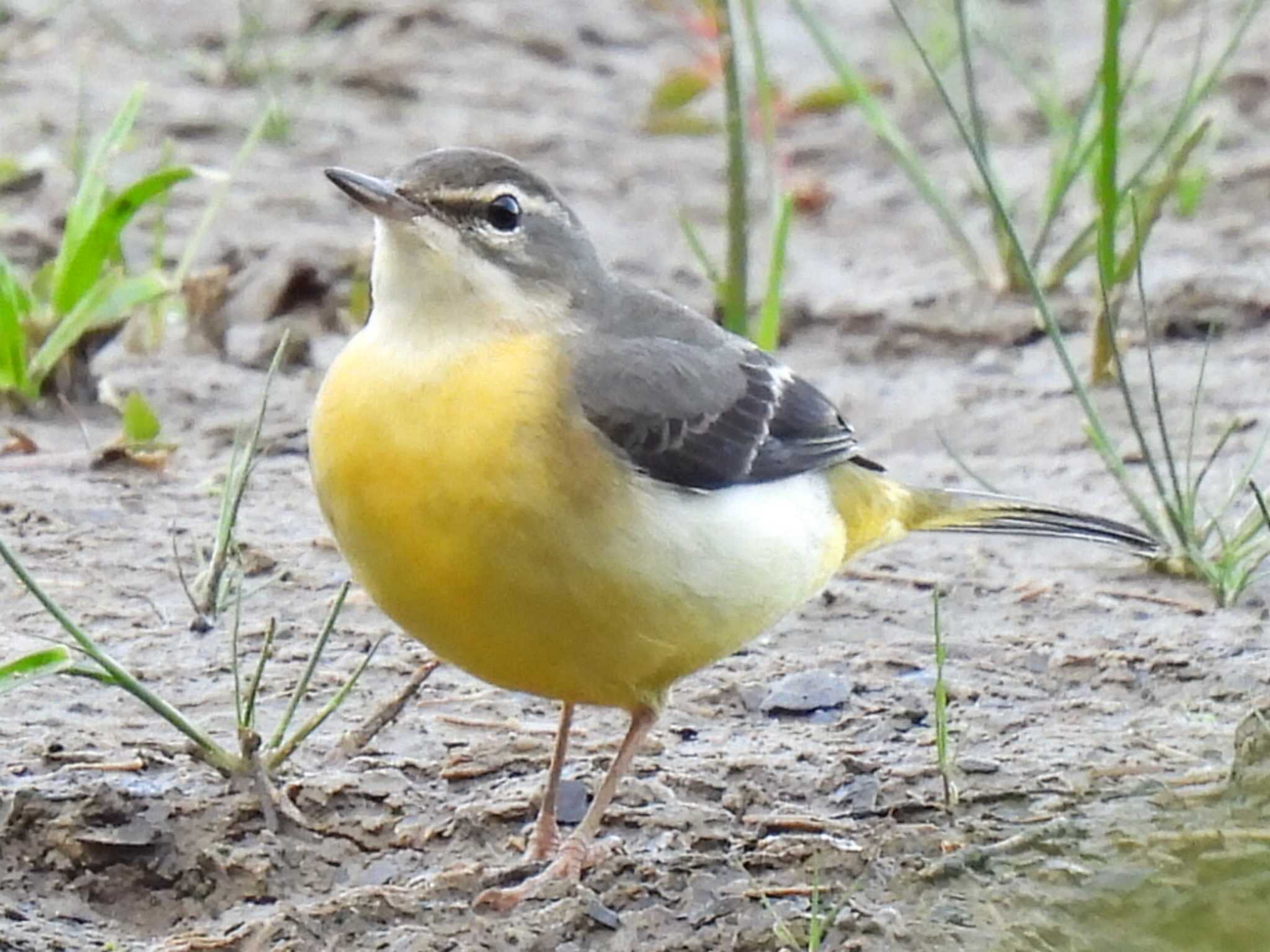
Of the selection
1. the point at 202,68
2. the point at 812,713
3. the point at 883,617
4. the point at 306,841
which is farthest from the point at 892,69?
the point at 306,841

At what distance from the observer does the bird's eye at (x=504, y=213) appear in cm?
507

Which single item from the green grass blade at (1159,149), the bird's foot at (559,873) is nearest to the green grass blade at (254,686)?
the bird's foot at (559,873)

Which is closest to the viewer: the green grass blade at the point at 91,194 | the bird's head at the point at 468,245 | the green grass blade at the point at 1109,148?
the bird's head at the point at 468,245

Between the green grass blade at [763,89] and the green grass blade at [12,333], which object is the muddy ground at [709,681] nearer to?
the green grass blade at [12,333]

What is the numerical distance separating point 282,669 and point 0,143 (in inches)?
196

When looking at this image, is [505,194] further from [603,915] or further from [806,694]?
[603,915]

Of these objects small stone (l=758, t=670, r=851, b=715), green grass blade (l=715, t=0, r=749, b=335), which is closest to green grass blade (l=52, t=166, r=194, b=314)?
green grass blade (l=715, t=0, r=749, b=335)

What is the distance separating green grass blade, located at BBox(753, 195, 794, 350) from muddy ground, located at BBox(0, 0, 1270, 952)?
1.76 feet

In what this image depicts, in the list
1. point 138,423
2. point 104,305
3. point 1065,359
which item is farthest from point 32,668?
point 1065,359

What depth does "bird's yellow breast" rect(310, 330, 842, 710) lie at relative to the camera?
447cm

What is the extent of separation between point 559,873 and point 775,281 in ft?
10.4

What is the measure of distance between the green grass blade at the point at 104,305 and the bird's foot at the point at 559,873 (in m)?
2.72

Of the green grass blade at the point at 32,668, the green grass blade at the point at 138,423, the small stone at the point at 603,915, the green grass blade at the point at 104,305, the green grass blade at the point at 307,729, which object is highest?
the green grass blade at the point at 104,305

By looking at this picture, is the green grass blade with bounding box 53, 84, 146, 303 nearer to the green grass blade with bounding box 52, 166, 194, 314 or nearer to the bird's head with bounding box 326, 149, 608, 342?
the green grass blade with bounding box 52, 166, 194, 314
